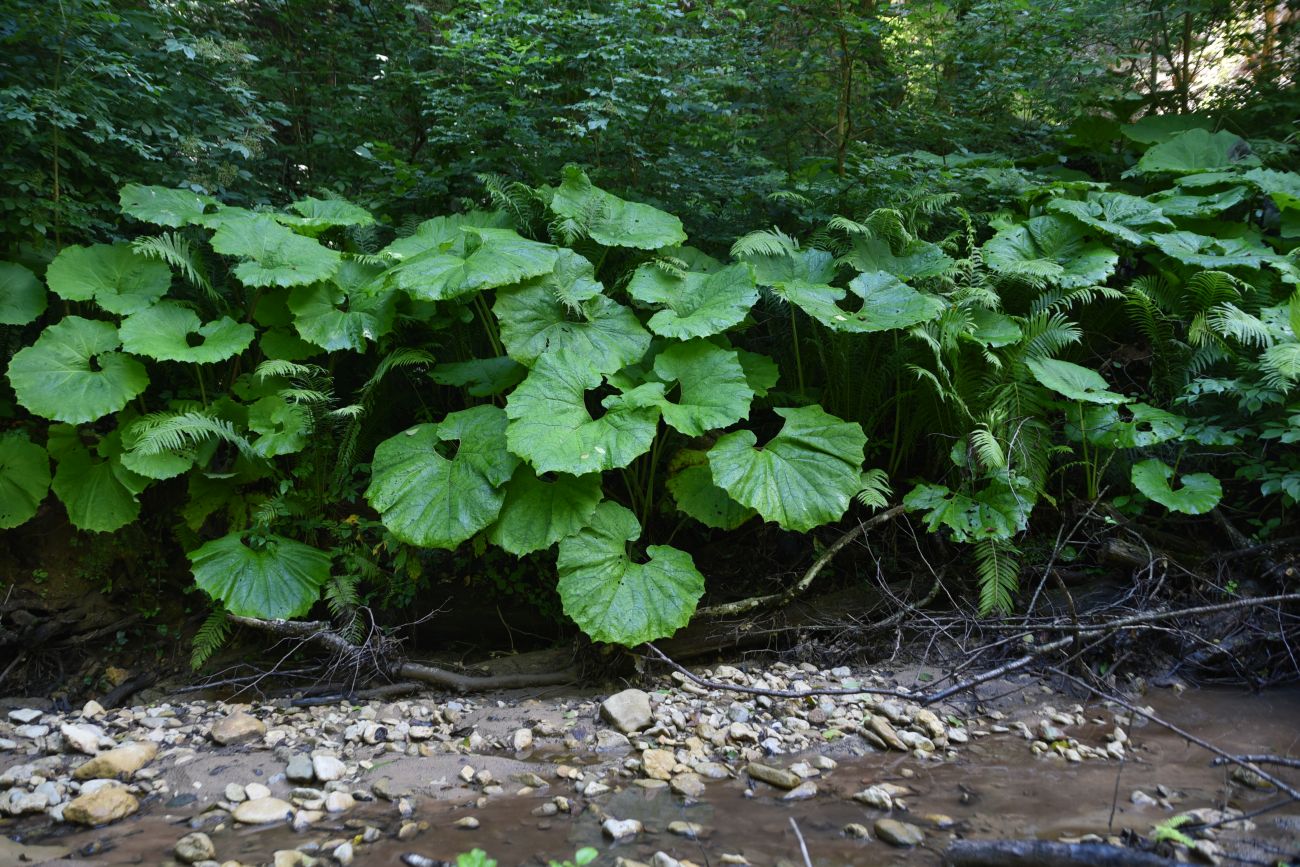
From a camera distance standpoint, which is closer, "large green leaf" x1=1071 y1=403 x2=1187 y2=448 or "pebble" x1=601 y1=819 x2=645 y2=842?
"pebble" x1=601 y1=819 x2=645 y2=842

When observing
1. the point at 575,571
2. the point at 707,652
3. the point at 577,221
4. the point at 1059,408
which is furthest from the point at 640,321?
the point at 1059,408

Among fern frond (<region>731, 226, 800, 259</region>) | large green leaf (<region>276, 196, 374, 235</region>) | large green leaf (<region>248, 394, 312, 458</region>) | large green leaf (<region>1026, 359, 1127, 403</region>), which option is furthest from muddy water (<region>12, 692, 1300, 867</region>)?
large green leaf (<region>276, 196, 374, 235</region>)

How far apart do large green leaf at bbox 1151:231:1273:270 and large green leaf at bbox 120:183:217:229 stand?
4.53 metres

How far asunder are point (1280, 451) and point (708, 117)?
344 centimetres

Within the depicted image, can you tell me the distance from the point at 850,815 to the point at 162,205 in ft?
12.8

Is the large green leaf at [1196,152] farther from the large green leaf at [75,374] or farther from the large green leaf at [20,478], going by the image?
the large green leaf at [20,478]

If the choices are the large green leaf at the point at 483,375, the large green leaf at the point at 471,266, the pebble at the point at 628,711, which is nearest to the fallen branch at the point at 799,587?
the pebble at the point at 628,711

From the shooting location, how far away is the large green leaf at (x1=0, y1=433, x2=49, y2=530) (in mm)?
3496

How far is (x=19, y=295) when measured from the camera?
357 cm

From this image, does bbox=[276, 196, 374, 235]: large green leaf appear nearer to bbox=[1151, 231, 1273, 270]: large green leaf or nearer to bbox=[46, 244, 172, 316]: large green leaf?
bbox=[46, 244, 172, 316]: large green leaf

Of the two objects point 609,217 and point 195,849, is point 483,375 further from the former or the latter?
point 195,849

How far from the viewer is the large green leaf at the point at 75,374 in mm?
3277

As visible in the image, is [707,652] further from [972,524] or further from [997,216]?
[997,216]

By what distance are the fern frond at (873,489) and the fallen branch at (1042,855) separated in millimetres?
1429
